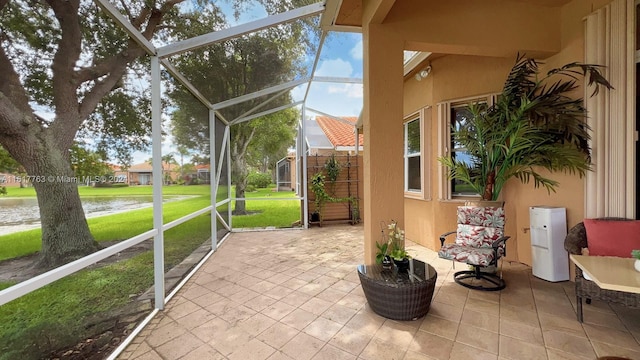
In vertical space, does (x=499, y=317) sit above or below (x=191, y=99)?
below

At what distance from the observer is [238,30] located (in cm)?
288

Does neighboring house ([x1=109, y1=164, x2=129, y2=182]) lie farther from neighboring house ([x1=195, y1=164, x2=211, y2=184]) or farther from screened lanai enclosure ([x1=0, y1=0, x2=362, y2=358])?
neighboring house ([x1=195, y1=164, x2=211, y2=184])

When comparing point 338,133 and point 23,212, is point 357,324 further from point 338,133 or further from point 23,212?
point 338,133

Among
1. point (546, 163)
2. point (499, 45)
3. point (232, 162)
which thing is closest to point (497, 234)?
point (546, 163)

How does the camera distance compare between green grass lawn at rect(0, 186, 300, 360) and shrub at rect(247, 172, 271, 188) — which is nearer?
green grass lawn at rect(0, 186, 300, 360)

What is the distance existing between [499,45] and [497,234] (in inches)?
90.1

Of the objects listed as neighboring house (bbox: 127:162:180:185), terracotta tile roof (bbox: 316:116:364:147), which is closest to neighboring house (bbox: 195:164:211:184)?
neighboring house (bbox: 127:162:180:185)

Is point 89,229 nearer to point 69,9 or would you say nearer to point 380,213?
point 69,9

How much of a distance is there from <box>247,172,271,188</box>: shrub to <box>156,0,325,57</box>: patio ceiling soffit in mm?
4547

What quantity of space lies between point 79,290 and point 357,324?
2.13m

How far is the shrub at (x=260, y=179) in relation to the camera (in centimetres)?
713

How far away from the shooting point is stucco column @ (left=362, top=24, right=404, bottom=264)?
277cm

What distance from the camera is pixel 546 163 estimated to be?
10.4ft

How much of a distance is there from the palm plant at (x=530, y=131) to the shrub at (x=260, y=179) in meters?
4.89
